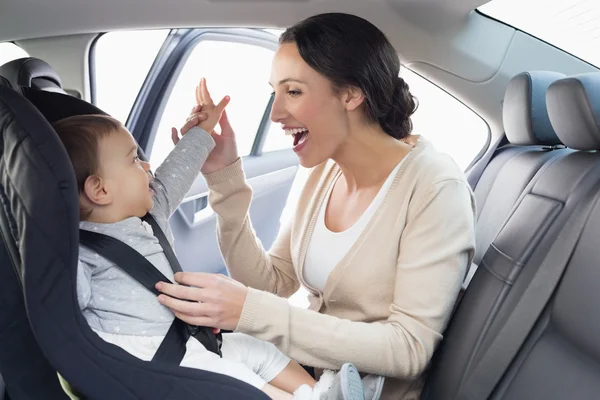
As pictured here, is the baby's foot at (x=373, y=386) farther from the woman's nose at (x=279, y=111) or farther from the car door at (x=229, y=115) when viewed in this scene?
the car door at (x=229, y=115)

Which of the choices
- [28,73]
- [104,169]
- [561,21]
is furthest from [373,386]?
[561,21]

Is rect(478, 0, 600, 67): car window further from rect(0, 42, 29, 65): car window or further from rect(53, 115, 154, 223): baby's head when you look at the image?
rect(0, 42, 29, 65): car window

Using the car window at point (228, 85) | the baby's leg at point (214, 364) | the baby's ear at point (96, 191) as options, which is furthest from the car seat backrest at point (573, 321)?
the car window at point (228, 85)

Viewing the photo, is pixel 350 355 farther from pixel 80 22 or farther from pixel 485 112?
pixel 485 112

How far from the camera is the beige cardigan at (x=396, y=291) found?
1.27 metres

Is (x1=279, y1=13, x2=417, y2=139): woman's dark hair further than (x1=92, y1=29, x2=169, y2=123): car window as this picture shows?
No

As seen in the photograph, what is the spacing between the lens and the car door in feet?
8.98

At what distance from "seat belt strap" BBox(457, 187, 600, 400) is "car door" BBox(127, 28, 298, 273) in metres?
0.88

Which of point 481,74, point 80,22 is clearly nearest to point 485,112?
point 481,74

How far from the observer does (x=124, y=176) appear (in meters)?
1.25

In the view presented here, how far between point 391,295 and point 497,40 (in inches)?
41.0

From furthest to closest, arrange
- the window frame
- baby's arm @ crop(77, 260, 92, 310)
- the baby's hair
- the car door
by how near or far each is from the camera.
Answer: the car door
the window frame
the baby's hair
baby's arm @ crop(77, 260, 92, 310)

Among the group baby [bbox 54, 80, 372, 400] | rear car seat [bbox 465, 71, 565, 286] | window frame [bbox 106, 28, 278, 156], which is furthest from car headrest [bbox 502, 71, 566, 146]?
window frame [bbox 106, 28, 278, 156]

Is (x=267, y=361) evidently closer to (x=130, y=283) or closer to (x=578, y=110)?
(x=130, y=283)
